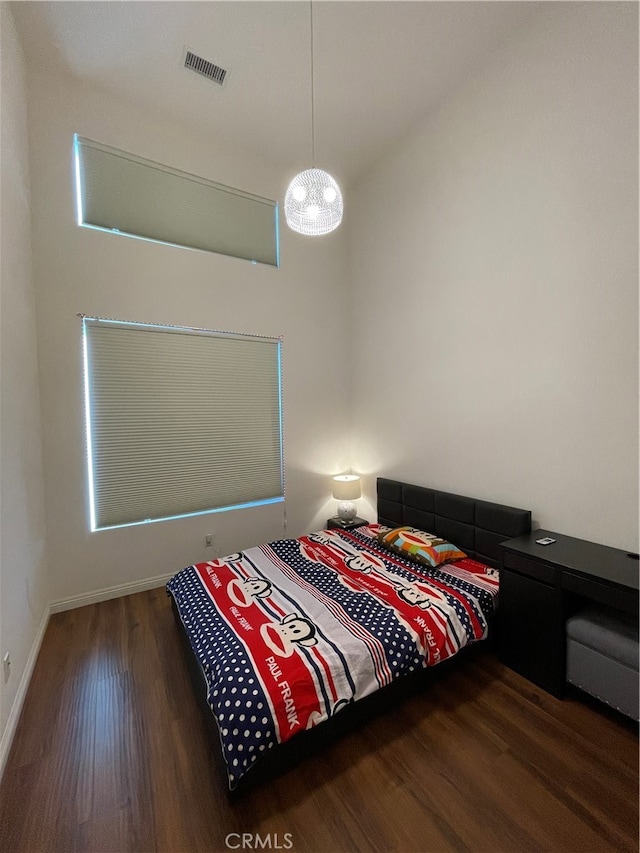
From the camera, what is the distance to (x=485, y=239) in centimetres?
260

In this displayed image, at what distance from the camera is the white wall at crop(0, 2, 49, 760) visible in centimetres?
176

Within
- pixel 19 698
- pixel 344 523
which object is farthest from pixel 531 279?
pixel 19 698

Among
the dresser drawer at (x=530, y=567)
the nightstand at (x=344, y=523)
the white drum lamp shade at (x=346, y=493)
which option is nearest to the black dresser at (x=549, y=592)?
the dresser drawer at (x=530, y=567)

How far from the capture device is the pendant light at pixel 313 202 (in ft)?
6.41

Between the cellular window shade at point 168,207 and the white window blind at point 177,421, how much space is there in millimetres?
833

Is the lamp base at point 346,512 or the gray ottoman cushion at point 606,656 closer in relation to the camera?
the gray ottoman cushion at point 606,656

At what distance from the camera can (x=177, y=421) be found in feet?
10.3

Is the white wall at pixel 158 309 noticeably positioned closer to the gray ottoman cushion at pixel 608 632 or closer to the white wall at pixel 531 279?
the white wall at pixel 531 279

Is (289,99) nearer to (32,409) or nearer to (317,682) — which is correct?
(32,409)

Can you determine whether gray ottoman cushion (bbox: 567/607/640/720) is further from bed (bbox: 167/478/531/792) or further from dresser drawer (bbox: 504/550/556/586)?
bed (bbox: 167/478/531/792)

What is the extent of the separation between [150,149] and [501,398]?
11.4 ft

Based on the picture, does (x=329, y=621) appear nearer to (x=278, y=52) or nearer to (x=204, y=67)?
(x=278, y=52)

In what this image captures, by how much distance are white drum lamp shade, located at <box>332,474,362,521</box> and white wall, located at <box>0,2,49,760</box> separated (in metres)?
2.44

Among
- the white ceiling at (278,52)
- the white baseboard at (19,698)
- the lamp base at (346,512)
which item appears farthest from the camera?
the lamp base at (346,512)
